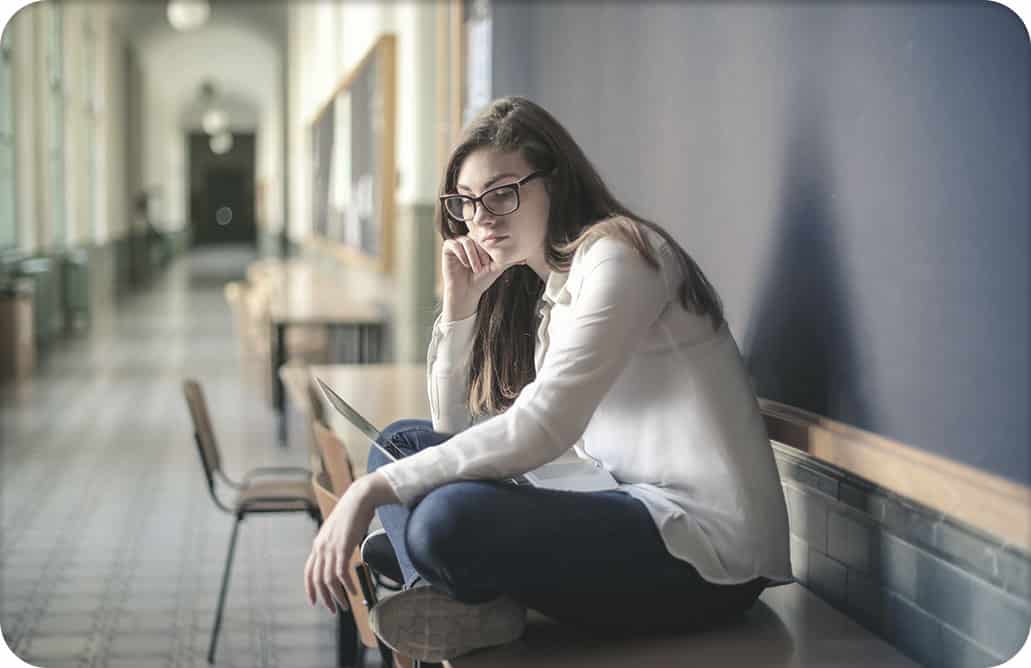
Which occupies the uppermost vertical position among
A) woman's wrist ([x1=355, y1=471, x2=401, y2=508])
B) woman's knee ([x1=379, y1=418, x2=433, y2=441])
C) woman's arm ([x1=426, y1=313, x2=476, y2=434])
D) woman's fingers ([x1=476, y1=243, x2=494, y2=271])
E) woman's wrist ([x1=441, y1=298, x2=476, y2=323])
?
woman's fingers ([x1=476, y1=243, x2=494, y2=271])

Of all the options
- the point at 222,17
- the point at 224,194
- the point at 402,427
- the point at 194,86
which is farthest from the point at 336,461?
the point at 224,194

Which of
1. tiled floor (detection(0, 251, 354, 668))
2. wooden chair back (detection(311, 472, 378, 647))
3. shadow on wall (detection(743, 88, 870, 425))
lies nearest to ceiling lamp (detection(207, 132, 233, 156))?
tiled floor (detection(0, 251, 354, 668))

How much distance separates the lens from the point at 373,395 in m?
3.48

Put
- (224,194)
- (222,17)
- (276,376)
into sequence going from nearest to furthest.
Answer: (276,376)
(222,17)
(224,194)

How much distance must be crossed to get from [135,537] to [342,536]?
10.2ft

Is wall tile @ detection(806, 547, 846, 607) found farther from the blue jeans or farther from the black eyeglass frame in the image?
the black eyeglass frame

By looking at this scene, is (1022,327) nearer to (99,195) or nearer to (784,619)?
(784,619)

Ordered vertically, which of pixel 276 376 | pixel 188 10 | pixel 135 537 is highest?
pixel 188 10

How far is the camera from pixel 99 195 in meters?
16.9

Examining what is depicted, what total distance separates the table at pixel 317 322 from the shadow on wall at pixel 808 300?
4.54m

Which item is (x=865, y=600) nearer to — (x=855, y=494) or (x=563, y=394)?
(x=855, y=494)

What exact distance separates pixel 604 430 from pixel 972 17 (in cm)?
77

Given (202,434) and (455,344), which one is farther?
(202,434)

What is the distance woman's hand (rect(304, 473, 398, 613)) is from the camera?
1477mm
